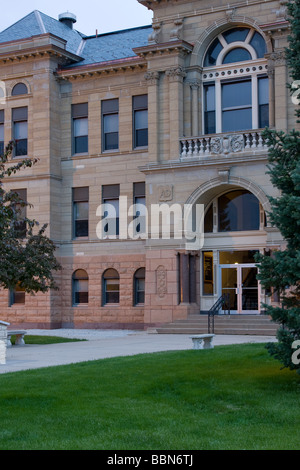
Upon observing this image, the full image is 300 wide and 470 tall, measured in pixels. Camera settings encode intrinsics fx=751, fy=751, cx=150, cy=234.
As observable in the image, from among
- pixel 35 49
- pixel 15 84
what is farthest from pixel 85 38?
pixel 15 84

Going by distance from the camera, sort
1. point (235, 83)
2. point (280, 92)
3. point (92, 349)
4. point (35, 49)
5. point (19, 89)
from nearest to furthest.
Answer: point (92, 349), point (280, 92), point (235, 83), point (35, 49), point (19, 89)

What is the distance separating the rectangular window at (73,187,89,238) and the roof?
22.5ft

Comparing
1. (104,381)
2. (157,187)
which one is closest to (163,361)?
(104,381)

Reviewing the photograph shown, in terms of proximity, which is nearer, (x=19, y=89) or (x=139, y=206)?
(x=139, y=206)

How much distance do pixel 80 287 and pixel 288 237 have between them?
24.9 meters

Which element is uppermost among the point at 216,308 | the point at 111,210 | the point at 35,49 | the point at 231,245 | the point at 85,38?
the point at 85,38

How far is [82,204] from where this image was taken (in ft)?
125

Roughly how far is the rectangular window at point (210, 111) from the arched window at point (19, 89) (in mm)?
9971

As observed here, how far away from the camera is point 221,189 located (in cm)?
3338

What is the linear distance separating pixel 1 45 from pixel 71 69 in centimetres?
439

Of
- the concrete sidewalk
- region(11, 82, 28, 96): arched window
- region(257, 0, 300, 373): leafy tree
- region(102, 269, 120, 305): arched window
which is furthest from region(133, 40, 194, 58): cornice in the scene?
region(257, 0, 300, 373): leafy tree

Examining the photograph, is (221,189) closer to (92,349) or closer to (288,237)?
(92,349)

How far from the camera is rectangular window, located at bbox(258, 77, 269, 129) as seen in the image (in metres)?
32.8
